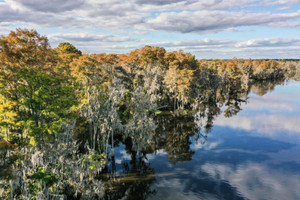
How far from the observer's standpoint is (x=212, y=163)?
3331 cm

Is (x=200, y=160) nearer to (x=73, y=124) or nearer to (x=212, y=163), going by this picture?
(x=212, y=163)

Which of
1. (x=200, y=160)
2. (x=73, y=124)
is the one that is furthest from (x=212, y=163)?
(x=73, y=124)

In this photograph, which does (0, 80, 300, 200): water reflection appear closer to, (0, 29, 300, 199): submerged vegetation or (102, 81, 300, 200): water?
(102, 81, 300, 200): water

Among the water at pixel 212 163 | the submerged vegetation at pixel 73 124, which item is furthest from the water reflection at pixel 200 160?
the submerged vegetation at pixel 73 124

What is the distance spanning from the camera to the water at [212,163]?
25544 mm

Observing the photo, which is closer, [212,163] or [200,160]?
[212,163]

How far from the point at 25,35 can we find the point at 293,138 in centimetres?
5267

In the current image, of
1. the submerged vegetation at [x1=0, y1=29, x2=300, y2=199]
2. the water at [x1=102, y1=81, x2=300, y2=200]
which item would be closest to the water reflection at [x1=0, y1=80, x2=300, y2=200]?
the water at [x1=102, y1=81, x2=300, y2=200]

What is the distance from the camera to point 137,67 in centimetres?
6294

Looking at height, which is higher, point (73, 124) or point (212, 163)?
point (73, 124)

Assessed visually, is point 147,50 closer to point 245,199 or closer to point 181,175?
point 181,175

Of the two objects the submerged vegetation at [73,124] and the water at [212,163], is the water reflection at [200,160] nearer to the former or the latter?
the water at [212,163]

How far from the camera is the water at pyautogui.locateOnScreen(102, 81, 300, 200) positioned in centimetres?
2554

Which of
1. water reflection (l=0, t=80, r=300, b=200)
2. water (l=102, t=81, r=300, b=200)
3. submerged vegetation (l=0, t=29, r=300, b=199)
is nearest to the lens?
submerged vegetation (l=0, t=29, r=300, b=199)
